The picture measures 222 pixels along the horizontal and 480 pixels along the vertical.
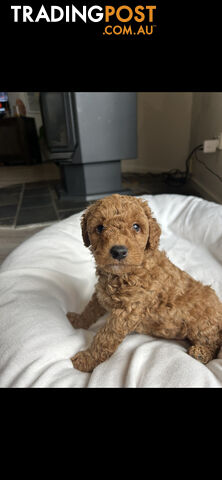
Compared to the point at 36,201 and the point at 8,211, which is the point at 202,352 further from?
the point at 36,201

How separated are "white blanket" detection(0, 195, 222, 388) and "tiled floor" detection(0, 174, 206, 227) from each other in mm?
1102

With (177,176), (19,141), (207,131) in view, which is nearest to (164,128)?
(177,176)

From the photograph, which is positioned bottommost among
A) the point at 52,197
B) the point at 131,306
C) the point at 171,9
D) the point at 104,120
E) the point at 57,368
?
the point at 52,197

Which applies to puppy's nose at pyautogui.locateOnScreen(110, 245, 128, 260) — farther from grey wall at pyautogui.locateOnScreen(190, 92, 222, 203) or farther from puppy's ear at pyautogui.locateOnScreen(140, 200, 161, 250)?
grey wall at pyautogui.locateOnScreen(190, 92, 222, 203)

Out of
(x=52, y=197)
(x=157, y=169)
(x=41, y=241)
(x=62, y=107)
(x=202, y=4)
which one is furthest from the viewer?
(x=157, y=169)

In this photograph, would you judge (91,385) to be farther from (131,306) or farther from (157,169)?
(157,169)

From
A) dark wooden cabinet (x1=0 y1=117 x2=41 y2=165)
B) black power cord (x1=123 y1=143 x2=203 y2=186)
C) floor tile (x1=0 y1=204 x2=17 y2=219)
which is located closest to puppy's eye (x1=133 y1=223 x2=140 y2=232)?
floor tile (x1=0 y1=204 x2=17 y2=219)

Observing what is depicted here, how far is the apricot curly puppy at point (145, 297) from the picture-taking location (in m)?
0.97

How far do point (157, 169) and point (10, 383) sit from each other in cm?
386

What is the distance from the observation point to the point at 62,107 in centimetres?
297

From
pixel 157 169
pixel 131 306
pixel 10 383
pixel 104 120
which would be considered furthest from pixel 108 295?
pixel 157 169

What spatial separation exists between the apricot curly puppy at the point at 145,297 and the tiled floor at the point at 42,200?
6.24 feet

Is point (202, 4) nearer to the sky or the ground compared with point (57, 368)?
nearer to the sky

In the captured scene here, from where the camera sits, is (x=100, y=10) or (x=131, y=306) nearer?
(x=131, y=306)
